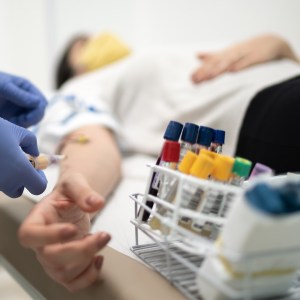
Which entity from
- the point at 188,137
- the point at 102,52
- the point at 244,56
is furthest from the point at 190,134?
the point at 102,52

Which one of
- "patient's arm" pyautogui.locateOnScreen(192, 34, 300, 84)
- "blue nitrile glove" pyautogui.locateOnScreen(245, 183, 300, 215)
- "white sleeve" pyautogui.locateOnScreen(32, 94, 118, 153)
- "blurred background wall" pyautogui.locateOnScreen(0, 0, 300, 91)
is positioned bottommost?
"white sleeve" pyautogui.locateOnScreen(32, 94, 118, 153)

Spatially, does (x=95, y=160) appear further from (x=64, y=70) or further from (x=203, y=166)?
(x=64, y=70)

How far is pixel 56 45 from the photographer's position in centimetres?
230

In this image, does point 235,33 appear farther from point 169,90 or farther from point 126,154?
point 126,154

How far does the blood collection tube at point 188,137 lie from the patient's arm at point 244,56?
584 mm

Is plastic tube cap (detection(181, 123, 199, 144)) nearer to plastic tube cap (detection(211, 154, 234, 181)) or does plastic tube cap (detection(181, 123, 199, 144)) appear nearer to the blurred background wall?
plastic tube cap (detection(211, 154, 234, 181))

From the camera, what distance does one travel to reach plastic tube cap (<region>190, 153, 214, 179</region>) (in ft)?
1.09

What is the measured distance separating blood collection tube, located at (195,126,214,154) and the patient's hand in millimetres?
122

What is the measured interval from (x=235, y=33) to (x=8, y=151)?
1372 mm

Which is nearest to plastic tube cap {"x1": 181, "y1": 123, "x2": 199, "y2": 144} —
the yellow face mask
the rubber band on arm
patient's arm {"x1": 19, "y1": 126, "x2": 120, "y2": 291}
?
patient's arm {"x1": 19, "y1": 126, "x2": 120, "y2": 291}

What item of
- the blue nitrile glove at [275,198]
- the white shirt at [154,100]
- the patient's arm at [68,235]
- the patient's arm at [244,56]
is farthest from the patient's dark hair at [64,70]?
the blue nitrile glove at [275,198]

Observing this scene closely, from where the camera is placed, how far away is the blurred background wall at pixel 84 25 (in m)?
1.78

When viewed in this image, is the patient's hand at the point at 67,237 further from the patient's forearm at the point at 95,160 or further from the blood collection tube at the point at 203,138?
the patient's forearm at the point at 95,160

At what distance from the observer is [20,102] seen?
73cm
